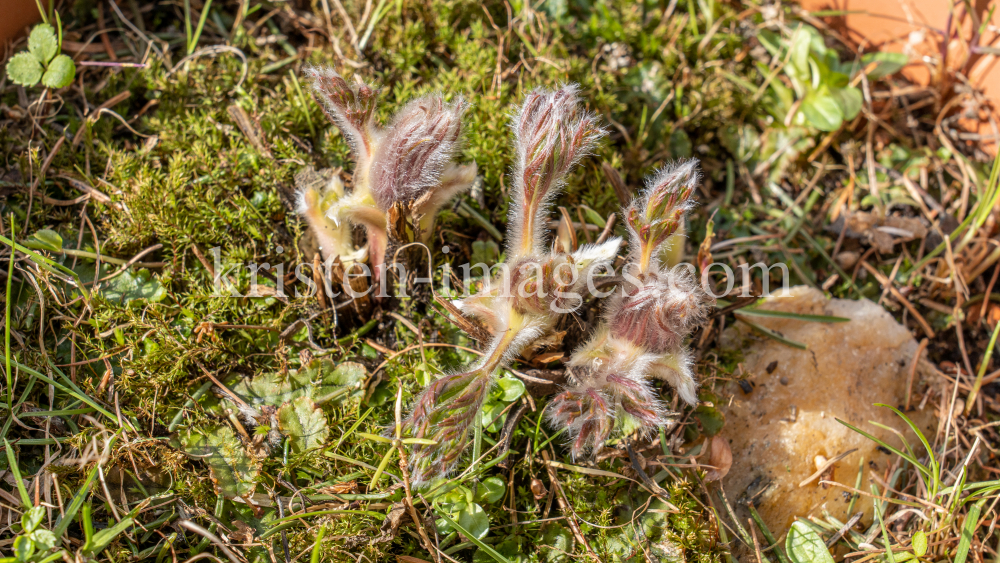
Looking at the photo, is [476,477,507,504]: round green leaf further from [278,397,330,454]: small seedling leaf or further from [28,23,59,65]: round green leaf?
[28,23,59,65]: round green leaf

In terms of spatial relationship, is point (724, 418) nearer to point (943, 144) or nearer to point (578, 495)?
point (578, 495)

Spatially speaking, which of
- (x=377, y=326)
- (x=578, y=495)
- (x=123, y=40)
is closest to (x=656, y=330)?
(x=578, y=495)

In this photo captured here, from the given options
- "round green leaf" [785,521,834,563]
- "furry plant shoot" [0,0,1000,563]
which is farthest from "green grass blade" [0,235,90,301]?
"round green leaf" [785,521,834,563]

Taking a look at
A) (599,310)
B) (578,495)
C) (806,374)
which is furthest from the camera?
(806,374)

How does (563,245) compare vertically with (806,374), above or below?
above

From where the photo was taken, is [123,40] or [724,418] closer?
[724,418]

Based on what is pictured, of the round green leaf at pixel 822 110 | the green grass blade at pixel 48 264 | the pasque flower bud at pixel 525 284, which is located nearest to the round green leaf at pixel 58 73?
the green grass blade at pixel 48 264

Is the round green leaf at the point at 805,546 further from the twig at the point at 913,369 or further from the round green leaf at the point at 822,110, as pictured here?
the round green leaf at the point at 822,110
